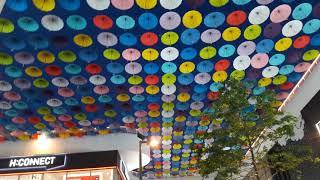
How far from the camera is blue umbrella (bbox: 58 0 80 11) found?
829 cm

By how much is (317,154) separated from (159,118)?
5475mm

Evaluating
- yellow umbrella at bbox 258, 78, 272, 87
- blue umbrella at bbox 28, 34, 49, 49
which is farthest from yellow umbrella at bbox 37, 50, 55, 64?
yellow umbrella at bbox 258, 78, 272, 87

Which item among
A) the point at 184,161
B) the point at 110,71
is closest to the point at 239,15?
the point at 110,71

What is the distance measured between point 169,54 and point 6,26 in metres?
4.28

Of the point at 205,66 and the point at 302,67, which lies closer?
the point at 205,66

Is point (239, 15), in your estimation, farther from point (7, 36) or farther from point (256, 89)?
point (7, 36)

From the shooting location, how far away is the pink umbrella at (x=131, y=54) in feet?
32.6

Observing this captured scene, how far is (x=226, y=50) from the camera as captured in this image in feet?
33.4

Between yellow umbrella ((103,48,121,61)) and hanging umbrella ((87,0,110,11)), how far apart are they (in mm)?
1592

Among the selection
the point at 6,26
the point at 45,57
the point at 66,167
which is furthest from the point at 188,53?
the point at 66,167

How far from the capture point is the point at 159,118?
43.9ft

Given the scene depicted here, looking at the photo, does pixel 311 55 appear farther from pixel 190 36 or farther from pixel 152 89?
pixel 152 89

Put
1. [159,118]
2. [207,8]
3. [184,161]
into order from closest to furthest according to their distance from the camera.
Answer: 1. [207,8]
2. [159,118]
3. [184,161]

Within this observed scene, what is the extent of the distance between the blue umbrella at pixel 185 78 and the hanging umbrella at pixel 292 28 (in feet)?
9.93
